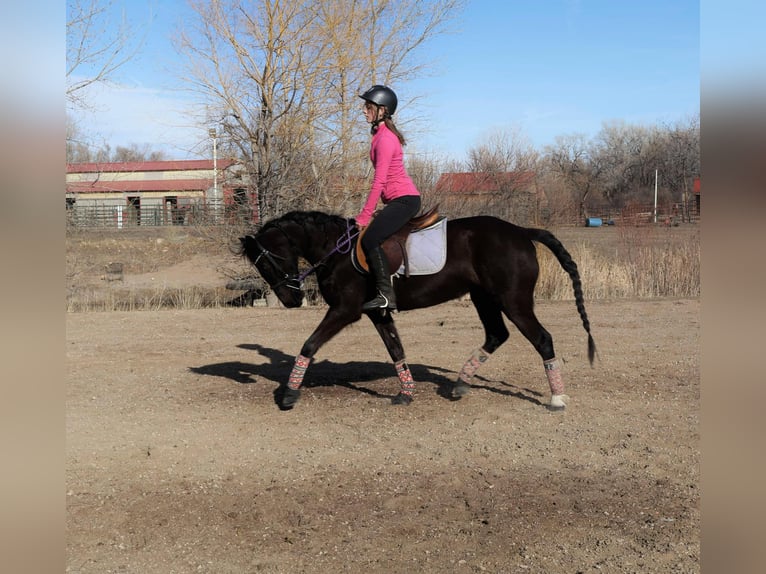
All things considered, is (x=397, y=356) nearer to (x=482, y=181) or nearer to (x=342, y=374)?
(x=342, y=374)

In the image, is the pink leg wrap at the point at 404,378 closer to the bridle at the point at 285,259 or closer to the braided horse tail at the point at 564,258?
the bridle at the point at 285,259

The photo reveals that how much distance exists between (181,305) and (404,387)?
9.97 metres

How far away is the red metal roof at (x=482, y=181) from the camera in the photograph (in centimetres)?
1872

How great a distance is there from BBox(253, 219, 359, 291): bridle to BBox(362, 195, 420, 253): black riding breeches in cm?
28

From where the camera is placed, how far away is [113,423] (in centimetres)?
688

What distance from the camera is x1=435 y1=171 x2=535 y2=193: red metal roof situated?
18719 millimetres

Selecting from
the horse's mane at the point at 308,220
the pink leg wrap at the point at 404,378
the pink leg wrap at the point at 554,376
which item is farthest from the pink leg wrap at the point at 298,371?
the pink leg wrap at the point at 554,376

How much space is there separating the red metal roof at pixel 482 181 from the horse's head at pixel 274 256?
1164 centimetres

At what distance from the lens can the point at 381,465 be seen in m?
5.58

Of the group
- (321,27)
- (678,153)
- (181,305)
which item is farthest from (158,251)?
(678,153)

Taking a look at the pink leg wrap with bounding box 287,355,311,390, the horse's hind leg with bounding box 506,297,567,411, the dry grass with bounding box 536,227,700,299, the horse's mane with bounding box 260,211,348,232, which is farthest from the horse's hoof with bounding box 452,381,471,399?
the dry grass with bounding box 536,227,700,299
